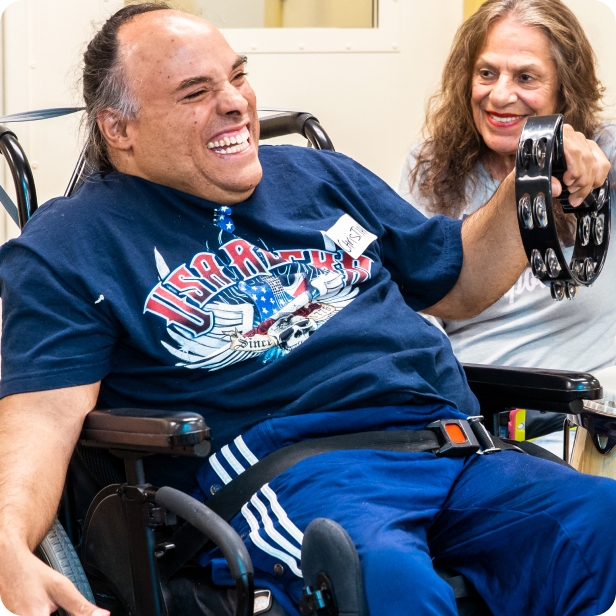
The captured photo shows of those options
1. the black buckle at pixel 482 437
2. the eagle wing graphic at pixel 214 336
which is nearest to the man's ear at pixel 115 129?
the eagle wing graphic at pixel 214 336

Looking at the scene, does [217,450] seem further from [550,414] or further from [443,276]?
[550,414]

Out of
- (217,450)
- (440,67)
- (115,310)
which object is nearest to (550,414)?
(217,450)

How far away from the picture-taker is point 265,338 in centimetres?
169

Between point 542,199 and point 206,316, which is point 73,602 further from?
point 542,199

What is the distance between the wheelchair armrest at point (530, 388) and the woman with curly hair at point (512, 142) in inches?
19.8

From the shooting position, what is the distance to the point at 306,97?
332 cm

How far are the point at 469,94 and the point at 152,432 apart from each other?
1.55 metres

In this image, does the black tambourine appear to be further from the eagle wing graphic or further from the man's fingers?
the man's fingers

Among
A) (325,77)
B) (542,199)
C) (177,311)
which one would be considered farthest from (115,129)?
(325,77)

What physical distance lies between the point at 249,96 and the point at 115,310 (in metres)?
0.53

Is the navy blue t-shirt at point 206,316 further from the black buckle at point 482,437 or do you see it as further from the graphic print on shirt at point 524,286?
the graphic print on shirt at point 524,286

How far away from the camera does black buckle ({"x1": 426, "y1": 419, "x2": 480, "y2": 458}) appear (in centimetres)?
163

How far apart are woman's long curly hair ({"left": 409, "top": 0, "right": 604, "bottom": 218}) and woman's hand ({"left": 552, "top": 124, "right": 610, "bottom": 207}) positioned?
30.6 inches

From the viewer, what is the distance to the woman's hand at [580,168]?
165 cm
